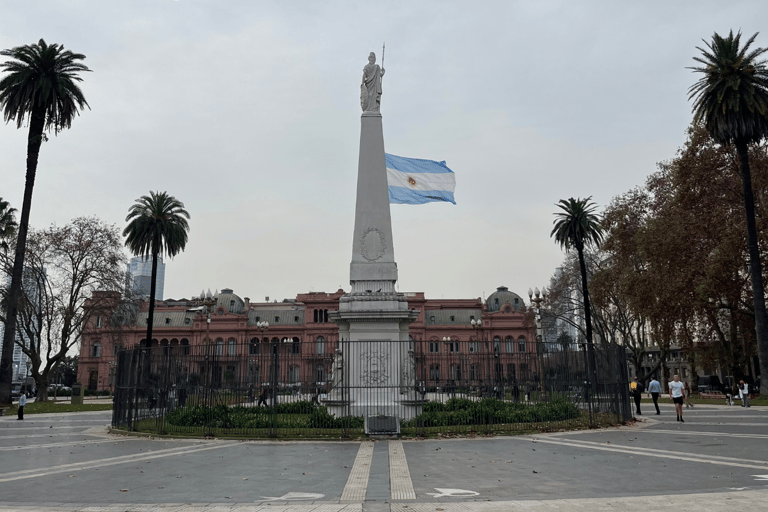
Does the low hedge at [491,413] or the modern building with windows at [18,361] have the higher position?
the modern building with windows at [18,361]

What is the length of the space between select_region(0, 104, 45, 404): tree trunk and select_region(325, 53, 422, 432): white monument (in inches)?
759

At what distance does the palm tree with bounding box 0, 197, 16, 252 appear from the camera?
35938mm

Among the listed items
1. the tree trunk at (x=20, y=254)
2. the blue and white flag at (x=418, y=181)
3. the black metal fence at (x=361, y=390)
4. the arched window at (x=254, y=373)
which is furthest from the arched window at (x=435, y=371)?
the tree trunk at (x=20, y=254)

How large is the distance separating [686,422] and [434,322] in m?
64.1

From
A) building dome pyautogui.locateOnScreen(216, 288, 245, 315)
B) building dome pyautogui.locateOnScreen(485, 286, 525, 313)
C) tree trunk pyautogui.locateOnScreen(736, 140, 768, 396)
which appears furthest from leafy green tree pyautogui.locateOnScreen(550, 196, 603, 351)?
building dome pyautogui.locateOnScreen(216, 288, 245, 315)

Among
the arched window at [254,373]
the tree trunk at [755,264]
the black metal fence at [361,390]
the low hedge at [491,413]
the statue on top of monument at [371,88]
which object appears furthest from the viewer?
the tree trunk at [755,264]

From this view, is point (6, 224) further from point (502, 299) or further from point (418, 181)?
point (502, 299)

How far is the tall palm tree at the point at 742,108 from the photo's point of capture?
92.3ft

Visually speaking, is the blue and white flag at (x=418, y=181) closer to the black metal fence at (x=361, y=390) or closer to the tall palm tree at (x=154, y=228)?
the black metal fence at (x=361, y=390)

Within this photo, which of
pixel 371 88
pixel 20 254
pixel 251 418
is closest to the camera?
pixel 251 418

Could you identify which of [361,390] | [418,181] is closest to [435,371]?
[361,390]

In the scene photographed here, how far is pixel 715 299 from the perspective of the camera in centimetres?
3281

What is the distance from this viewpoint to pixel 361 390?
17984 mm

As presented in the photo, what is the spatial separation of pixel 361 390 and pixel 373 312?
258cm
